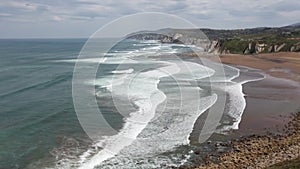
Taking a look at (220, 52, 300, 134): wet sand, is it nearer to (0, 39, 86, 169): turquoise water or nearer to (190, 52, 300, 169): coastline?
(190, 52, 300, 169): coastline

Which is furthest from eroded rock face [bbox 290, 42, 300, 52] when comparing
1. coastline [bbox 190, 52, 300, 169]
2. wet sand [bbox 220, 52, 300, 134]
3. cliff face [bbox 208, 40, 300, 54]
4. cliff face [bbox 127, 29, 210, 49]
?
coastline [bbox 190, 52, 300, 169]

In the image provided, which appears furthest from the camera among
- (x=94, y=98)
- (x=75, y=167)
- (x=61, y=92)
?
(x=61, y=92)

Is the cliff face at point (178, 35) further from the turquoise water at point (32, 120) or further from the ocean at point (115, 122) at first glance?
the turquoise water at point (32, 120)

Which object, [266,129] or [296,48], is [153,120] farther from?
[296,48]

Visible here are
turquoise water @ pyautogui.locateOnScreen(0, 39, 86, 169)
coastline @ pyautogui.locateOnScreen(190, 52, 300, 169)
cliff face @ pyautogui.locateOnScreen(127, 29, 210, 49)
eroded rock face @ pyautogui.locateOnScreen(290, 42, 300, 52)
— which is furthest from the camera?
eroded rock face @ pyautogui.locateOnScreen(290, 42, 300, 52)

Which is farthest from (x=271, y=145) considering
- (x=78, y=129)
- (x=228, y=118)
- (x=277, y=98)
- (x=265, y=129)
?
(x=277, y=98)

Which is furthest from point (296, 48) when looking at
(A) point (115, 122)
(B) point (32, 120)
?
(B) point (32, 120)

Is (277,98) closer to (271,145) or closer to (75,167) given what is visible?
(271,145)

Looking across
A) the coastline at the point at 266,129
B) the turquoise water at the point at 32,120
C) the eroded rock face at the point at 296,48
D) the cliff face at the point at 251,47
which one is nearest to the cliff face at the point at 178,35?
the cliff face at the point at 251,47

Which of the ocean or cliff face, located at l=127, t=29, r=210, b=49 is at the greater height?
cliff face, located at l=127, t=29, r=210, b=49
